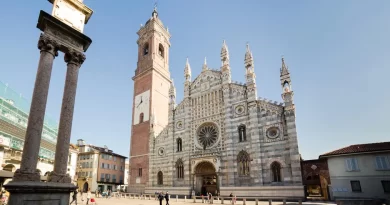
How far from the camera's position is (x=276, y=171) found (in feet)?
85.9

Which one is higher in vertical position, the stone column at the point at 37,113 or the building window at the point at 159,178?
the stone column at the point at 37,113

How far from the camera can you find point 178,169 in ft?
111

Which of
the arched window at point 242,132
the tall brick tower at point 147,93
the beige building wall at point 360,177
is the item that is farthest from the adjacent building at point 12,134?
the beige building wall at point 360,177

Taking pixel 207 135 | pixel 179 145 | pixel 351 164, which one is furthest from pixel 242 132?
pixel 351 164

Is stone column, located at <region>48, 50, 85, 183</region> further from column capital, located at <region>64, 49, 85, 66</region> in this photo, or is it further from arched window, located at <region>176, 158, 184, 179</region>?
arched window, located at <region>176, 158, 184, 179</region>

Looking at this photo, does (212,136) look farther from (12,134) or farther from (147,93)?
(12,134)

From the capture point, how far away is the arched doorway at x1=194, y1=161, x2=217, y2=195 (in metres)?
31.0

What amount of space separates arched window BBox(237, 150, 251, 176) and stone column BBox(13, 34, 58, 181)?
2325cm

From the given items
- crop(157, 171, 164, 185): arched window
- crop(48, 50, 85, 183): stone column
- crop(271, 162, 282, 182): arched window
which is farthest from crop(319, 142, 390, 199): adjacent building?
crop(48, 50, 85, 183): stone column

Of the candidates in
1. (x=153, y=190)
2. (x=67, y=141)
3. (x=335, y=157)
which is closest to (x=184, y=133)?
(x=153, y=190)

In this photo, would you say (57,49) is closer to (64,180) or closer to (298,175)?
(64,180)

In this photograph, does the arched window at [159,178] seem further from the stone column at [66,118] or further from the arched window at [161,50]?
the stone column at [66,118]

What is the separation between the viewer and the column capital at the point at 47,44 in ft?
31.2

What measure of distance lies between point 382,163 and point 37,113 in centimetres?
2660
